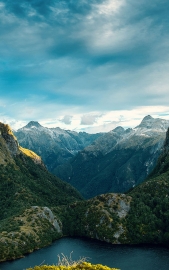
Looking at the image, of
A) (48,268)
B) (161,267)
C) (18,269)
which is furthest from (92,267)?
(18,269)

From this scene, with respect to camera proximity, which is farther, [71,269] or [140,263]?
[140,263]

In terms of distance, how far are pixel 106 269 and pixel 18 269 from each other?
160 meters

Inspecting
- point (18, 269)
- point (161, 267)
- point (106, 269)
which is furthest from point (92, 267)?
point (18, 269)

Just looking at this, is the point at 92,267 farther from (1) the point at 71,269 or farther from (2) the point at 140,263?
(2) the point at 140,263

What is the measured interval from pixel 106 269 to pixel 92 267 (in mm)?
3157

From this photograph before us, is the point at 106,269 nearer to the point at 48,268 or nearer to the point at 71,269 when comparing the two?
the point at 71,269

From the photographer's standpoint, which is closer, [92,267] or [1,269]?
[92,267]

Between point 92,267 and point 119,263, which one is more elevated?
point 92,267

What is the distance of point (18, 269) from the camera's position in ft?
654

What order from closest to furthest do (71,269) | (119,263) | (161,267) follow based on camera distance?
1. (71,269)
2. (161,267)
3. (119,263)

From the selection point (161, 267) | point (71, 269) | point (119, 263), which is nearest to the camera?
point (71, 269)

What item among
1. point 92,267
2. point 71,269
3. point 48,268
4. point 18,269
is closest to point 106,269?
point 92,267

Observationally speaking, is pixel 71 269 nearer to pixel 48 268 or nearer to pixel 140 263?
pixel 48 268

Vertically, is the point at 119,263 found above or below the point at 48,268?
below
